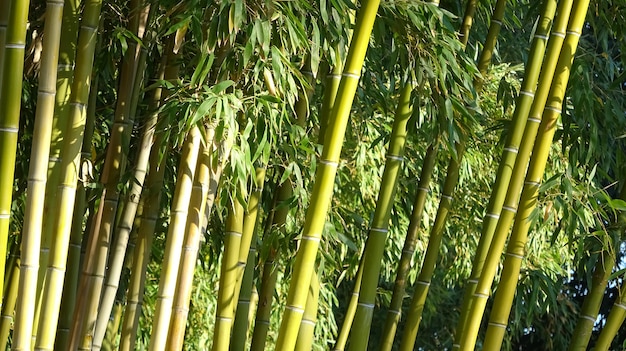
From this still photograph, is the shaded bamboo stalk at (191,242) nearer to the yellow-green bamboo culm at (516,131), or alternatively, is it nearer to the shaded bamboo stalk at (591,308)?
the yellow-green bamboo culm at (516,131)

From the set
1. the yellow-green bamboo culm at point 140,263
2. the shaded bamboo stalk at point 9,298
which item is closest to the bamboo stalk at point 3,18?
the yellow-green bamboo culm at point 140,263

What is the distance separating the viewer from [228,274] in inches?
99.8

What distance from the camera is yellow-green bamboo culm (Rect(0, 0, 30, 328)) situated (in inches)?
77.3

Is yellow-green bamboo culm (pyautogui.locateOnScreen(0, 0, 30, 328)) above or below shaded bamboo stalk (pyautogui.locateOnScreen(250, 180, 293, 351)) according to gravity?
above

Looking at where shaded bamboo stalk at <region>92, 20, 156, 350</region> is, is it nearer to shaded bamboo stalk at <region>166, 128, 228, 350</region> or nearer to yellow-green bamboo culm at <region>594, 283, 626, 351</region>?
shaded bamboo stalk at <region>166, 128, 228, 350</region>

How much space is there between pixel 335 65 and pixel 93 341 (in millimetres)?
1112

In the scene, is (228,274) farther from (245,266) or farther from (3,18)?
(3,18)

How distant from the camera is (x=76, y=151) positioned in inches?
88.5

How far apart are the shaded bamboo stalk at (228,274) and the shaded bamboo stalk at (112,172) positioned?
37 centimetres

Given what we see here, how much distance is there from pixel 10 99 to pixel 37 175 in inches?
7.2

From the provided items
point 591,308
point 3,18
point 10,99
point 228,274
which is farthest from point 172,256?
point 591,308

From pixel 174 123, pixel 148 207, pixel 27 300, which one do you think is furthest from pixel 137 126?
pixel 27 300

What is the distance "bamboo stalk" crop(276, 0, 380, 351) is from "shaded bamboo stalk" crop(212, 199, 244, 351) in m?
0.46

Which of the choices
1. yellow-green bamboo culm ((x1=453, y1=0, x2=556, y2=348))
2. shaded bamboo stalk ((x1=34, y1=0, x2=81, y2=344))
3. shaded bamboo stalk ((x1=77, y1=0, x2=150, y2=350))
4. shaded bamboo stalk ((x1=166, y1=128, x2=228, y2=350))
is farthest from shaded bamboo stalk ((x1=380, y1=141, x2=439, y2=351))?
shaded bamboo stalk ((x1=34, y1=0, x2=81, y2=344))
